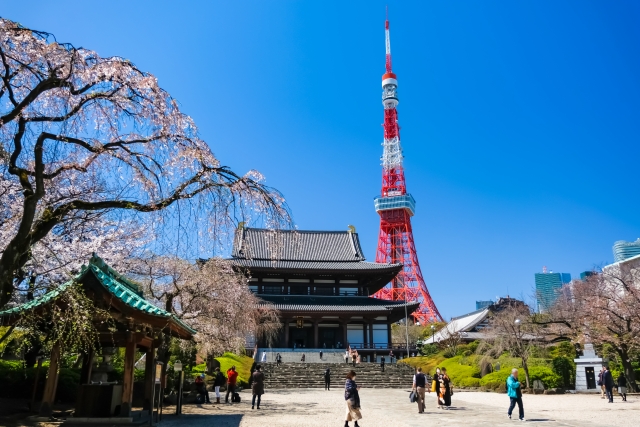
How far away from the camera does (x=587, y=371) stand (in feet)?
77.4

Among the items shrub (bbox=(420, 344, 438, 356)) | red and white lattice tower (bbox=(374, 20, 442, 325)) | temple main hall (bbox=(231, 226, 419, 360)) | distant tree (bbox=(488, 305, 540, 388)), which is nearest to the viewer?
distant tree (bbox=(488, 305, 540, 388))

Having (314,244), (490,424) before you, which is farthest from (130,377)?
(314,244)

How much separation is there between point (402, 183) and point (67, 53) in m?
66.6

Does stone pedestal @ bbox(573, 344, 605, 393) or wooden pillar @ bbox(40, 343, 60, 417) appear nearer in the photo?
wooden pillar @ bbox(40, 343, 60, 417)

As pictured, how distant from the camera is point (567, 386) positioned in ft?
79.5

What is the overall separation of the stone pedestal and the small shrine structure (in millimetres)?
20506

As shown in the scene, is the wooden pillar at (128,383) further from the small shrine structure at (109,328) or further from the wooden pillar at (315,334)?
the wooden pillar at (315,334)

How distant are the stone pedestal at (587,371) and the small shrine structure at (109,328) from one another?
20.5m

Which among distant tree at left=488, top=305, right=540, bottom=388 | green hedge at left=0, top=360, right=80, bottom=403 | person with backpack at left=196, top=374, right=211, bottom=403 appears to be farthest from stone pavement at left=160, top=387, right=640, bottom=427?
distant tree at left=488, top=305, right=540, bottom=388

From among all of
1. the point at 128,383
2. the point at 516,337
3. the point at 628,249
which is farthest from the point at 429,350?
the point at 628,249

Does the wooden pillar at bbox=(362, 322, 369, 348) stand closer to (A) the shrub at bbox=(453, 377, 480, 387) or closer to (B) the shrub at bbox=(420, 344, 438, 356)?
(B) the shrub at bbox=(420, 344, 438, 356)

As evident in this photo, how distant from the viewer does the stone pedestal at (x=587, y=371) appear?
76.3ft

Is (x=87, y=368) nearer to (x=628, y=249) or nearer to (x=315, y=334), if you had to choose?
(x=315, y=334)

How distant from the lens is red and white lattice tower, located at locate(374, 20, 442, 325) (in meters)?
65.5
